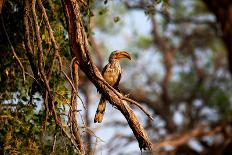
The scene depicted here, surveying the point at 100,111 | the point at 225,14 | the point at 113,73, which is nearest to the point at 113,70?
the point at 113,73

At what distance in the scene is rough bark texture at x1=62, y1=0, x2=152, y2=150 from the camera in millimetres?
3660

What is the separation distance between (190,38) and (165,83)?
2.23 m

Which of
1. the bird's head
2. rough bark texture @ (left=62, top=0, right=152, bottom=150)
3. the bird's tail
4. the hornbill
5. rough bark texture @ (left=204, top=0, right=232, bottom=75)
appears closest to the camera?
rough bark texture @ (left=62, top=0, right=152, bottom=150)

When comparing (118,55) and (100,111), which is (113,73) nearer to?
(118,55)

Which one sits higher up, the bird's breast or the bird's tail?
the bird's breast

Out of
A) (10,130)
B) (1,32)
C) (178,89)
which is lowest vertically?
(10,130)

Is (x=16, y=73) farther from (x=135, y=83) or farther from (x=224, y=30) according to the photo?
(x=135, y=83)

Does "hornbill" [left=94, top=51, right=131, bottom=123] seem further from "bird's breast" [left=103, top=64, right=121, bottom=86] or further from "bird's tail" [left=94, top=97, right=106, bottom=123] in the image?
"bird's tail" [left=94, top=97, right=106, bottom=123]

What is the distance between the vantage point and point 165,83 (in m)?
14.3

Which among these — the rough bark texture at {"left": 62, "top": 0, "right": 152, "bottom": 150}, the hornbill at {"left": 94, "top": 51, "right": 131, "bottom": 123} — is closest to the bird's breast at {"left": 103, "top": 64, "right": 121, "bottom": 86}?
the hornbill at {"left": 94, "top": 51, "right": 131, "bottom": 123}

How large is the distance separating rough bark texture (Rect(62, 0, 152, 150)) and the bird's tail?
0.79 feet

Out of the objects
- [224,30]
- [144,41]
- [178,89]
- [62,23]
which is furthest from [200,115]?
[62,23]

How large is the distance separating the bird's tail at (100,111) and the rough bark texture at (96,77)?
9.5 inches

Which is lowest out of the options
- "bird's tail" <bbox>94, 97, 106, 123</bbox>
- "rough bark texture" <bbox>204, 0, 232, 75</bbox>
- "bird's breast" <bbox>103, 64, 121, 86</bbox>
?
"bird's tail" <bbox>94, 97, 106, 123</bbox>
